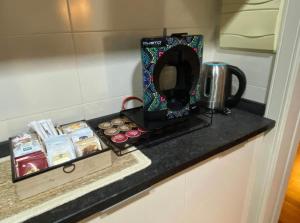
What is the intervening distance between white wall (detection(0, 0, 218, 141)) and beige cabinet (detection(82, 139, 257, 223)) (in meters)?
0.44

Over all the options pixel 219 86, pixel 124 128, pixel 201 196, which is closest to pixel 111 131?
pixel 124 128

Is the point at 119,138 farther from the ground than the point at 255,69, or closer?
closer

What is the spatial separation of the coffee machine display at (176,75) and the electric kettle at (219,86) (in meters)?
0.14

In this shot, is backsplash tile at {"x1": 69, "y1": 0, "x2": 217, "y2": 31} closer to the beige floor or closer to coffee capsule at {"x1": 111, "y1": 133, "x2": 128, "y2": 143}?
coffee capsule at {"x1": 111, "y1": 133, "x2": 128, "y2": 143}

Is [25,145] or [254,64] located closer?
[25,145]

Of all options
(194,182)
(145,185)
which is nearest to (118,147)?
(145,185)

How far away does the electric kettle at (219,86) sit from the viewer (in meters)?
0.97

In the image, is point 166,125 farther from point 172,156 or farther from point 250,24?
point 250,24

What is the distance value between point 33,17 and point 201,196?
34.0 inches

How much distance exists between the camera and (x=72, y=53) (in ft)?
2.68

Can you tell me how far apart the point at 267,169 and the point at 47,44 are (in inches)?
42.3

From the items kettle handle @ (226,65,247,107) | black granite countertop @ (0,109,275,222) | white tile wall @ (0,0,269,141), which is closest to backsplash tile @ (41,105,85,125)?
white tile wall @ (0,0,269,141)

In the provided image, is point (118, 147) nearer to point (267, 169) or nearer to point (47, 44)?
point (47, 44)

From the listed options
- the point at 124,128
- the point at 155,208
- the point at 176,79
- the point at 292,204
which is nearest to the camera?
the point at 155,208
